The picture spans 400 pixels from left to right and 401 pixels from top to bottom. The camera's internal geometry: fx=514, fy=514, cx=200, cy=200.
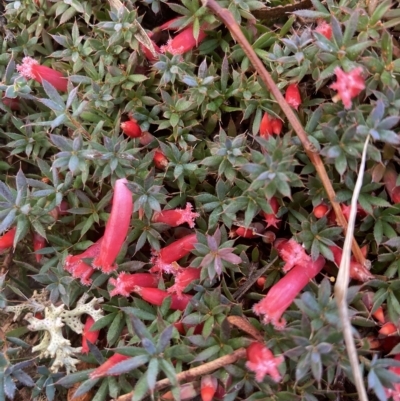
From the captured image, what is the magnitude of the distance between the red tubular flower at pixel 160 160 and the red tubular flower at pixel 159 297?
67cm

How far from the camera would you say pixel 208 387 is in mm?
2422

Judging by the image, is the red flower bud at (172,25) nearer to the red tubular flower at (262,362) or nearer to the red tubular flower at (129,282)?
the red tubular flower at (129,282)

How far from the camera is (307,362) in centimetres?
218

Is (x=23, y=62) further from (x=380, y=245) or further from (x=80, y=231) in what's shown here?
(x=380, y=245)

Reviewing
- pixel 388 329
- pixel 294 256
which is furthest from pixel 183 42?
pixel 388 329

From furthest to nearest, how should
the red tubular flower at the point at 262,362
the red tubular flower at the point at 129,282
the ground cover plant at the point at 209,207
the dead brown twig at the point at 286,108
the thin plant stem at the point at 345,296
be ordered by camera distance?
1. the red tubular flower at the point at 129,282
2. the dead brown twig at the point at 286,108
3. the ground cover plant at the point at 209,207
4. the red tubular flower at the point at 262,362
5. the thin plant stem at the point at 345,296

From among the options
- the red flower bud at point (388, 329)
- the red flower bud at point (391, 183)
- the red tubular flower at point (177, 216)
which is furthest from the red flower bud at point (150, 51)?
the red flower bud at point (388, 329)

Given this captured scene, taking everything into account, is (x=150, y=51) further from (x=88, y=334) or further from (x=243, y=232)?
(x=88, y=334)

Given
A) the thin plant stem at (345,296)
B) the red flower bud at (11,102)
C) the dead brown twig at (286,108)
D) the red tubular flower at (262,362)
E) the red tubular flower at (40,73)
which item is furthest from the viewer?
the red flower bud at (11,102)

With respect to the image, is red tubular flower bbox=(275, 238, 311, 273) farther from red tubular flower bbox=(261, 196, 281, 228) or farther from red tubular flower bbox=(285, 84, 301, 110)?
red tubular flower bbox=(285, 84, 301, 110)

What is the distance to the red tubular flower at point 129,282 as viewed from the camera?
8.58 feet

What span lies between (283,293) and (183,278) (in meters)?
0.52

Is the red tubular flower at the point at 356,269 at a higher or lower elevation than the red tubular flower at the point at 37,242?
lower

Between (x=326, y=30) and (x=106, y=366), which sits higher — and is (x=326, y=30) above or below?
above
